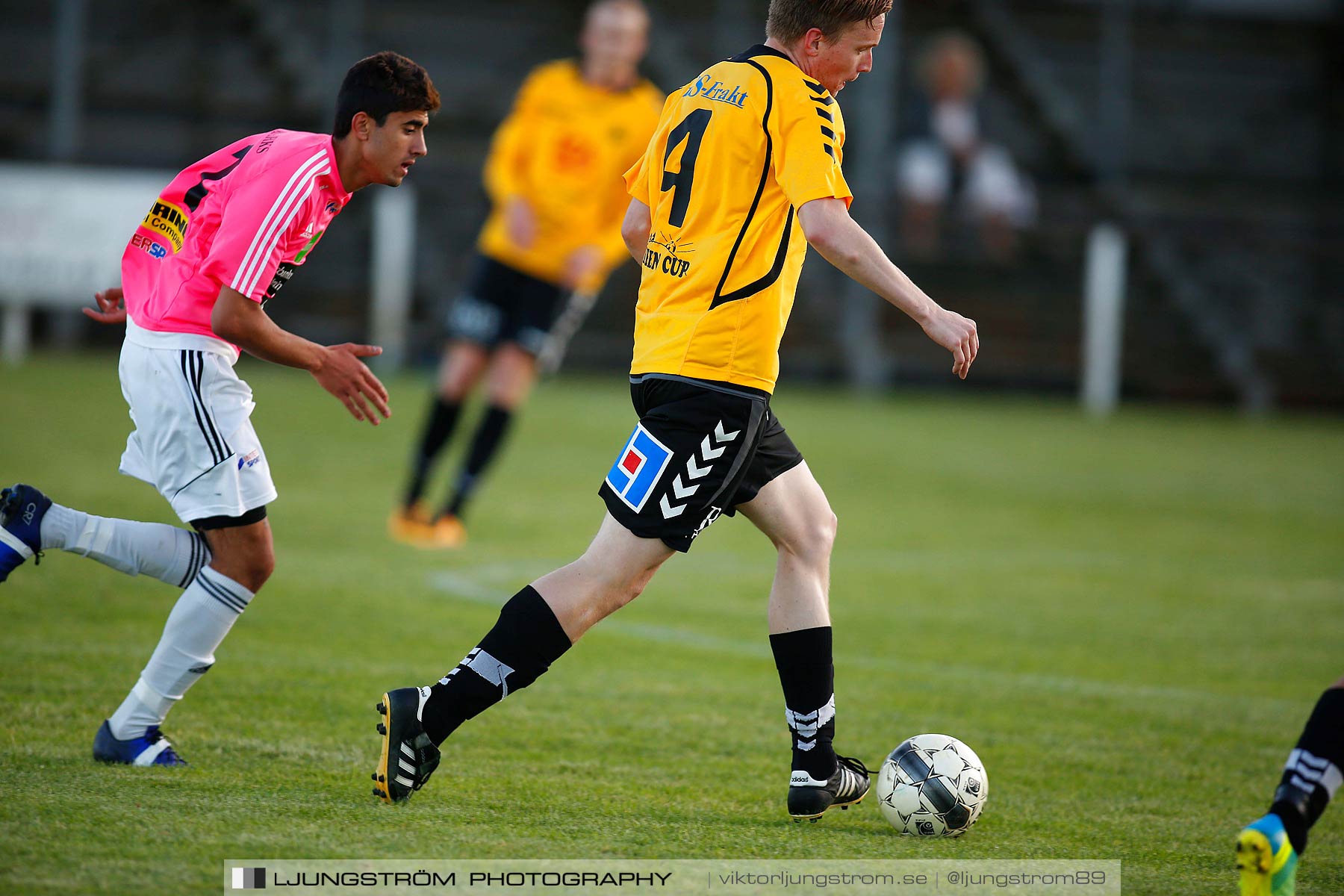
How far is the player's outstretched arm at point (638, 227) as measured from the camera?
13.5 feet

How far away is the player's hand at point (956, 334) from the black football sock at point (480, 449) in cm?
509

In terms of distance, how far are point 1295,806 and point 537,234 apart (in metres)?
6.11

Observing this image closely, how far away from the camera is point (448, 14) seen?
2141 cm

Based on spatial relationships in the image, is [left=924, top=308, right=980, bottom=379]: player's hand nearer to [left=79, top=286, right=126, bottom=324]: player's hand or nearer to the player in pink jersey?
the player in pink jersey

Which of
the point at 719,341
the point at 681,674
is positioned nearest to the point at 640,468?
the point at 719,341

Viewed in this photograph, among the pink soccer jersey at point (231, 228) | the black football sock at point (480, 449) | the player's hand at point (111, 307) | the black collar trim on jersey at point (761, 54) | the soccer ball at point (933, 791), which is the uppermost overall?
the black collar trim on jersey at point (761, 54)

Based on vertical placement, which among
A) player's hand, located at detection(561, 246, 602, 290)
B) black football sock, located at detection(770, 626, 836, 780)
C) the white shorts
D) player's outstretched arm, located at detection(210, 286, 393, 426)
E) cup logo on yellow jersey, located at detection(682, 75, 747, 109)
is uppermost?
cup logo on yellow jersey, located at detection(682, 75, 747, 109)

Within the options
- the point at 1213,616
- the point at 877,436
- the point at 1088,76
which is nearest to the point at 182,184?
the point at 1213,616

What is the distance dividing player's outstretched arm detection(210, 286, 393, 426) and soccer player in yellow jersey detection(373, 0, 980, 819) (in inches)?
24.4

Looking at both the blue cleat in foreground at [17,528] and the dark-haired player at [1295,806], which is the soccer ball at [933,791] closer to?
the dark-haired player at [1295,806]

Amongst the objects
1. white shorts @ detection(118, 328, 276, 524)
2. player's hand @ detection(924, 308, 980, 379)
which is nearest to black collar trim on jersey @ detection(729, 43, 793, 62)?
player's hand @ detection(924, 308, 980, 379)

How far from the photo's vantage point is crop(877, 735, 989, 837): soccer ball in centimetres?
375

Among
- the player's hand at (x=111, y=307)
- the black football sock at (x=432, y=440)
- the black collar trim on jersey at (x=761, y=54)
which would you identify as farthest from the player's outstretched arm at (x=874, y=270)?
the black football sock at (x=432, y=440)

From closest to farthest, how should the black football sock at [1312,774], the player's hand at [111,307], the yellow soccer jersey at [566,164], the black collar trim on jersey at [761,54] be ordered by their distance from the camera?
the black football sock at [1312,774] < the black collar trim on jersey at [761,54] < the player's hand at [111,307] < the yellow soccer jersey at [566,164]
